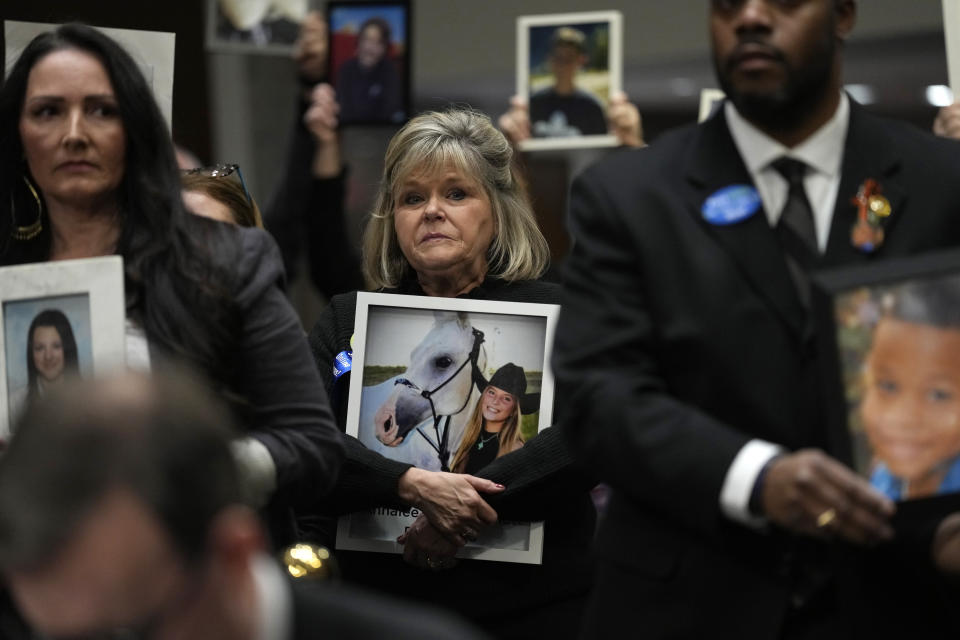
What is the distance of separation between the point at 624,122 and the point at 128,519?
3.45 metres

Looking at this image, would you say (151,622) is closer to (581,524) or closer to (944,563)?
(944,563)

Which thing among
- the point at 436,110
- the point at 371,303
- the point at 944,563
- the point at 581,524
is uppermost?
the point at 436,110

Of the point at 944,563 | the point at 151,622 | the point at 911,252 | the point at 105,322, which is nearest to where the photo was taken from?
the point at 151,622

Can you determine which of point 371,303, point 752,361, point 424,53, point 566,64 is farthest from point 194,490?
point 424,53

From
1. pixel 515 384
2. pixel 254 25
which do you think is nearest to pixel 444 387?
pixel 515 384

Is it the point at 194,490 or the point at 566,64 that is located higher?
the point at 566,64

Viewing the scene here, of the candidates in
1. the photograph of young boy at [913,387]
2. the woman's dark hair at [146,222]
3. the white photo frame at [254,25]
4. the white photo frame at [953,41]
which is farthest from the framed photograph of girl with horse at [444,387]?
the white photo frame at [254,25]

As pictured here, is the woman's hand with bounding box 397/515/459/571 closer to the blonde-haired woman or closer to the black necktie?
the blonde-haired woman

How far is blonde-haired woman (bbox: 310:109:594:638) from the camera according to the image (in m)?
3.15

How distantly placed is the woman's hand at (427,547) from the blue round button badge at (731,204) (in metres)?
1.10

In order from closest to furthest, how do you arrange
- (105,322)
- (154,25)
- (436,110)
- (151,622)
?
1. (151,622)
2. (105,322)
3. (436,110)
4. (154,25)

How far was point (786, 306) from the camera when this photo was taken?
2.23 m

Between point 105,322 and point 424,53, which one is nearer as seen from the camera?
point 105,322

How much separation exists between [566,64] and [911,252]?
2.81 metres
